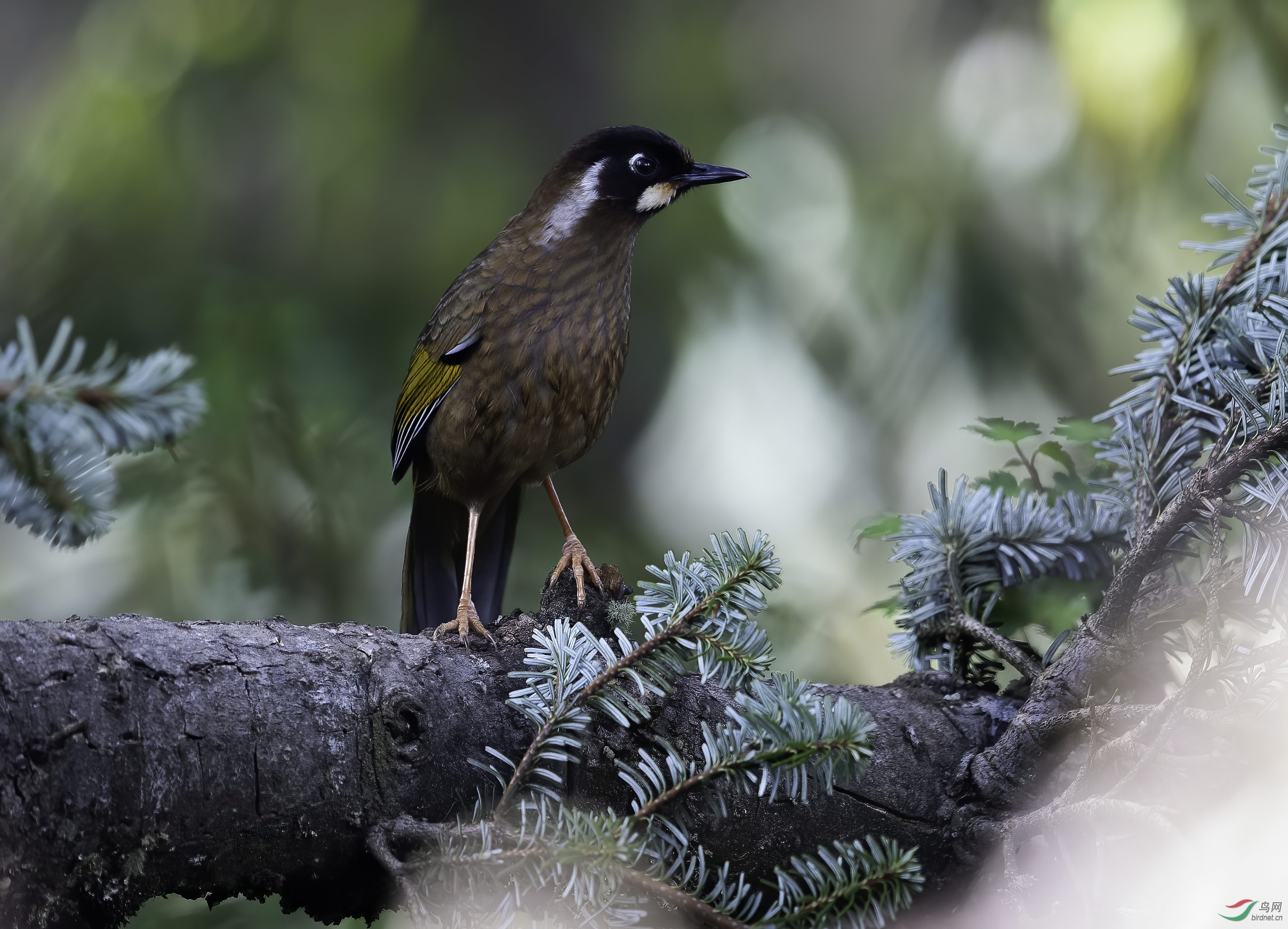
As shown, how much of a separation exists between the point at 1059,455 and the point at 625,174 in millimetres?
1242

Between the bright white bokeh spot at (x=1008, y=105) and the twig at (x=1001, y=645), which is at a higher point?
the bright white bokeh spot at (x=1008, y=105)

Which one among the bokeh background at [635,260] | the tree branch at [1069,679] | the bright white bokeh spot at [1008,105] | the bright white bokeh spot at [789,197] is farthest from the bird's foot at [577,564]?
the bright white bokeh spot at [1008,105]

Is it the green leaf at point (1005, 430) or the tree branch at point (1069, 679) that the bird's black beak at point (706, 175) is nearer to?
the green leaf at point (1005, 430)

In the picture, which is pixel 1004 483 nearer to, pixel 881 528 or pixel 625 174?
pixel 881 528

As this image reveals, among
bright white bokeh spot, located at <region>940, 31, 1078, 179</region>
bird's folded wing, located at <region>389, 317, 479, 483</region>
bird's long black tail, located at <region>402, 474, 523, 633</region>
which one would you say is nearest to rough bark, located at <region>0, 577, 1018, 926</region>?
bird's folded wing, located at <region>389, 317, 479, 483</region>

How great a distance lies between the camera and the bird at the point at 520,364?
7.61 feet

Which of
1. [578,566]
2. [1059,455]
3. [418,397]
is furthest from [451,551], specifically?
[1059,455]

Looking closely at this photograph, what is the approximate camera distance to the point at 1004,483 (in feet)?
7.31

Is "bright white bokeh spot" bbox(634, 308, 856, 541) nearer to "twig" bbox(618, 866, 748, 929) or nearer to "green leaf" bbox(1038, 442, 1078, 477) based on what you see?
"green leaf" bbox(1038, 442, 1078, 477)

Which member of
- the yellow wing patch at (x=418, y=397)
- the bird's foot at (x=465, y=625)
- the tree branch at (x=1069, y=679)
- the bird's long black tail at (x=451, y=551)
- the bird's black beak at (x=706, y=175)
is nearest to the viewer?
the tree branch at (x=1069, y=679)

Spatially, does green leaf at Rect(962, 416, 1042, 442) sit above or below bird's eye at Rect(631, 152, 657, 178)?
below

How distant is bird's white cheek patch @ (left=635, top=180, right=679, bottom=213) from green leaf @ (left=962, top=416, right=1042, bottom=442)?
39.0 inches

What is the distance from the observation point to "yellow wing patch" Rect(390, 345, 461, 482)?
8.06 feet

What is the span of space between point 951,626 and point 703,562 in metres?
0.85
